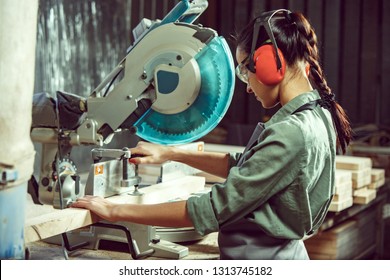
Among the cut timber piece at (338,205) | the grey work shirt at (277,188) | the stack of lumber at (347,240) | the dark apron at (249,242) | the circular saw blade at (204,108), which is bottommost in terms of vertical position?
the stack of lumber at (347,240)

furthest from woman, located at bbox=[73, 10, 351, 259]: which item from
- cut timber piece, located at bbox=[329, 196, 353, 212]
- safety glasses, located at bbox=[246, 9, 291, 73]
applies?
cut timber piece, located at bbox=[329, 196, 353, 212]

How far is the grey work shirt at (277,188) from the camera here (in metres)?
1.62

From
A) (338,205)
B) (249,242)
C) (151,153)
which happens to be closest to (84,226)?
(151,153)

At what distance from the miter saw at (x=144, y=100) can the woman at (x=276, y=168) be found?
140mm

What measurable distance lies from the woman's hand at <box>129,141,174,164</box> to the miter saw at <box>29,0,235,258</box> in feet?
0.26

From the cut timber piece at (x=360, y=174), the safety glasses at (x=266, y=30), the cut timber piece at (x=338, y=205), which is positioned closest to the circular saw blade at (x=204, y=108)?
the safety glasses at (x=266, y=30)

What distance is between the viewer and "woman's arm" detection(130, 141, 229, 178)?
212cm

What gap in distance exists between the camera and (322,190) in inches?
68.5

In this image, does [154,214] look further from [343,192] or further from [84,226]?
[343,192]

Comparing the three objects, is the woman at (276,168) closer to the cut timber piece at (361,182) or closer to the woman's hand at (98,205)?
the woman's hand at (98,205)

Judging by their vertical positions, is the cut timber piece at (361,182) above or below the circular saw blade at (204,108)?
below

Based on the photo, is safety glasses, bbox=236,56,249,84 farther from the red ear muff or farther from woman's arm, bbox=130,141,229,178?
woman's arm, bbox=130,141,229,178

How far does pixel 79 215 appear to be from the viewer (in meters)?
1.83
